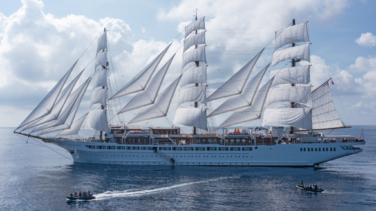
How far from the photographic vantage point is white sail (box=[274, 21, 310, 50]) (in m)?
48.2

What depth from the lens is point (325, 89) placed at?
4681 cm

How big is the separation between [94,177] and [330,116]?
37.8m

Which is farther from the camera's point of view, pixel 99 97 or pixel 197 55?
pixel 197 55

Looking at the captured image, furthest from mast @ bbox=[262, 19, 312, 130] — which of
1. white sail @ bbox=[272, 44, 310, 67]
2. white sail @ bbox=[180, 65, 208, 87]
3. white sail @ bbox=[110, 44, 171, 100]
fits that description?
white sail @ bbox=[110, 44, 171, 100]

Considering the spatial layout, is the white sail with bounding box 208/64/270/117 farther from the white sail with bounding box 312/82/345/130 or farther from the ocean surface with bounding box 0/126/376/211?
the white sail with bounding box 312/82/345/130

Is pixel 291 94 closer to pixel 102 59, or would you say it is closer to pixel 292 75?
pixel 292 75

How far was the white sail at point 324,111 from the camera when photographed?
150 ft

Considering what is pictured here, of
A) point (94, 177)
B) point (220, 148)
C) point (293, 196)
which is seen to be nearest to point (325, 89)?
point (220, 148)

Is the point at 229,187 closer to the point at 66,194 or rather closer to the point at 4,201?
the point at 66,194

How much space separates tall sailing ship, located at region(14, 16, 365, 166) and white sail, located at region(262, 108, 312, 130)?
157mm

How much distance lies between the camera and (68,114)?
4225cm

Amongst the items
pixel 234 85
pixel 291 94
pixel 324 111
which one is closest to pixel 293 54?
pixel 291 94

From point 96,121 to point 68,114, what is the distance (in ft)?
15.9

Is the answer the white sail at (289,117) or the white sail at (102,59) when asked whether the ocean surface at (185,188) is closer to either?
the white sail at (289,117)
